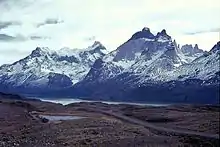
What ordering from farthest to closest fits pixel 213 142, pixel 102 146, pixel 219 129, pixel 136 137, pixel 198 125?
pixel 198 125
pixel 219 129
pixel 136 137
pixel 213 142
pixel 102 146

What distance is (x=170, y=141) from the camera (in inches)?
2886

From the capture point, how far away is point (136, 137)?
7750 centimetres

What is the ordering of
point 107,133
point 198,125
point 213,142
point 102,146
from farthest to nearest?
point 198,125 → point 107,133 → point 213,142 → point 102,146

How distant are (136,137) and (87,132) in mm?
10343

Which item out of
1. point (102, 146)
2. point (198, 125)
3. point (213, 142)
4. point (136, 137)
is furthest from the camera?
point (198, 125)

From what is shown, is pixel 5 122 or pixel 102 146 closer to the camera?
pixel 102 146

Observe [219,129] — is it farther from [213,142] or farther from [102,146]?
[102,146]

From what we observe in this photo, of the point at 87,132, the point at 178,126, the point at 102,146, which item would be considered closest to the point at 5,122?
the point at 87,132

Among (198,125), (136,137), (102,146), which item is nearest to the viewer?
(102,146)

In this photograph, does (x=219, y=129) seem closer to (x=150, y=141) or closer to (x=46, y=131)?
(x=150, y=141)

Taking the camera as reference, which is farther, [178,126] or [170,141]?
[178,126]

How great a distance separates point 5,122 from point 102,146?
44539 millimetres

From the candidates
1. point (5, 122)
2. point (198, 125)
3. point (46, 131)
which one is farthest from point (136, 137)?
point (5, 122)

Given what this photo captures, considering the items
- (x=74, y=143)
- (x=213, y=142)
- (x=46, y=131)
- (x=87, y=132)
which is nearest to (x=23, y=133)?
(x=46, y=131)
